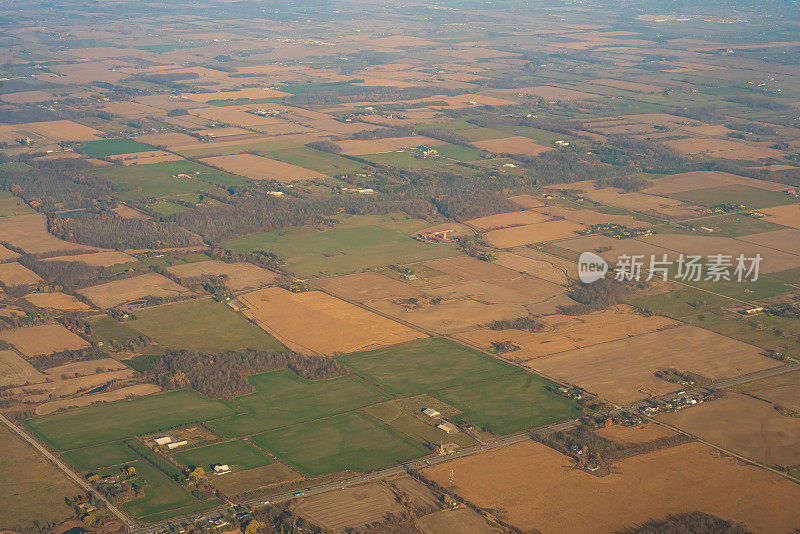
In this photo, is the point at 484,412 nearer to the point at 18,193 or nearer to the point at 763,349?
the point at 763,349

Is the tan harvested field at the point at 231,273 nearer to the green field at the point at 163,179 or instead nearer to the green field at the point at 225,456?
the green field at the point at 225,456

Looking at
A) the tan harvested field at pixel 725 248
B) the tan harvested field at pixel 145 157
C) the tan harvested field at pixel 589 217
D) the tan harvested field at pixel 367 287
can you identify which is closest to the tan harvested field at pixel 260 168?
the tan harvested field at pixel 145 157

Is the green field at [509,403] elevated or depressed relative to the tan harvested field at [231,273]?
elevated

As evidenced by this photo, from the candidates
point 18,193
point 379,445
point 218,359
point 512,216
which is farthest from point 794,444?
point 18,193

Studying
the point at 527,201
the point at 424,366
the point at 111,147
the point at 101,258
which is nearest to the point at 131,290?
the point at 101,258

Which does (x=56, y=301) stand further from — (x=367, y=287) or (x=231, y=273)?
(x=367, y=287)
